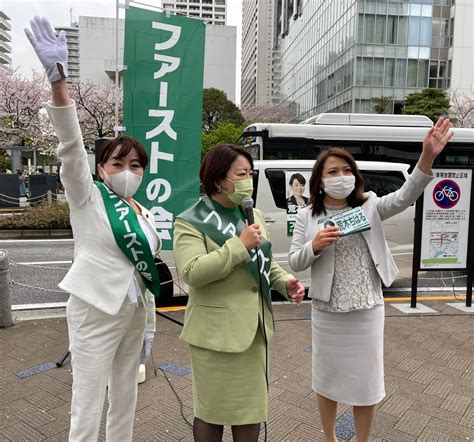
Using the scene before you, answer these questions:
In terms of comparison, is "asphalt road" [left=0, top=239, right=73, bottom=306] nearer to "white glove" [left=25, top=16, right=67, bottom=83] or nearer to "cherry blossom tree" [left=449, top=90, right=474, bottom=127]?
"white glove" [left=25, top=16, right=67, bottom=83]

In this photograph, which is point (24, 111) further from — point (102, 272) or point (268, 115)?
point (268, 115)

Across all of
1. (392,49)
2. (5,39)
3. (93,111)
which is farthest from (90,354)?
(5,39)

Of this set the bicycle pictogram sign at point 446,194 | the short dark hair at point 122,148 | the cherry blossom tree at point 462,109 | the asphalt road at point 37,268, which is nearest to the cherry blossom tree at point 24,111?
the asphalt road at point 37,268

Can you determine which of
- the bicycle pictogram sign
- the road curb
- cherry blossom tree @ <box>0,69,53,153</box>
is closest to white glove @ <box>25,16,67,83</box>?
the bicycle pictogram sign

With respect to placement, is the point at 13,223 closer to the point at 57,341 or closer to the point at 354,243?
the point at 57,341

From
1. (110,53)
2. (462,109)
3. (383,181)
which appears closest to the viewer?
(383,181)

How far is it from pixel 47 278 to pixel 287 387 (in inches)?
224

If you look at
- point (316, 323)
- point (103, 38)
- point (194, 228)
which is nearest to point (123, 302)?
point (194, 228)

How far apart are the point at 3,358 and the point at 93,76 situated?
226ft

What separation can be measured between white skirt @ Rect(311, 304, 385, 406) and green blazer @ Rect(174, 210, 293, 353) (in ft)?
2.01

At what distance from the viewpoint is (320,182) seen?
8.20ft

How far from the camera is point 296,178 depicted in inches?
243

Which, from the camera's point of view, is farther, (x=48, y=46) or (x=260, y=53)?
(x=260, y=53)

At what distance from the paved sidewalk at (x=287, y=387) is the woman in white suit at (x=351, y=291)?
66 centimetres
